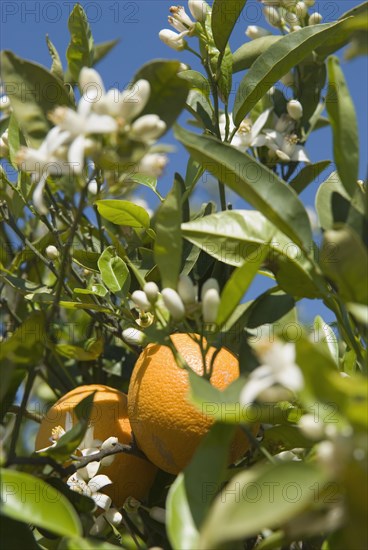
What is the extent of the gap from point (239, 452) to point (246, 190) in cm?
35

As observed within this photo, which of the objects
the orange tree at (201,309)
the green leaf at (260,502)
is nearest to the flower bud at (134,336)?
the orange tree at (201,309)

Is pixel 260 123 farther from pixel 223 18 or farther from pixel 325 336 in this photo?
pixel 325 336

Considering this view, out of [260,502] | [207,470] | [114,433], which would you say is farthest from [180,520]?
[114,433]

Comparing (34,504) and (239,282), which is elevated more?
(239,282)

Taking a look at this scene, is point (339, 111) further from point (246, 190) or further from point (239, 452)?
point (239, 452)

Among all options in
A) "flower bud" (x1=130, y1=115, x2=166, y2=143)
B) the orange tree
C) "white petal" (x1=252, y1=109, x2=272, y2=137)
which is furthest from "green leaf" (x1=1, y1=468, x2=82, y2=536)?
"white petal" (x1=252, y1=109, x2=272, y2=137)

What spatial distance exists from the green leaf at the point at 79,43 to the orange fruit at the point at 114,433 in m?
0.47

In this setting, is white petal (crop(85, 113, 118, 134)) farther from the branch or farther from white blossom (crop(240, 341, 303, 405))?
the branch

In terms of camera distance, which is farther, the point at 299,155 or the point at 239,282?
the point at 299,155

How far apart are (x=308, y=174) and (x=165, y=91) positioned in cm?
49

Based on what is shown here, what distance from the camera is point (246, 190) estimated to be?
32.9 inches

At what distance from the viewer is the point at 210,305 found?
85 cm

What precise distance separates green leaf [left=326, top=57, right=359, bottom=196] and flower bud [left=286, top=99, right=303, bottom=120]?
1.65 ft

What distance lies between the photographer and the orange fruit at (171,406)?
0.94m
